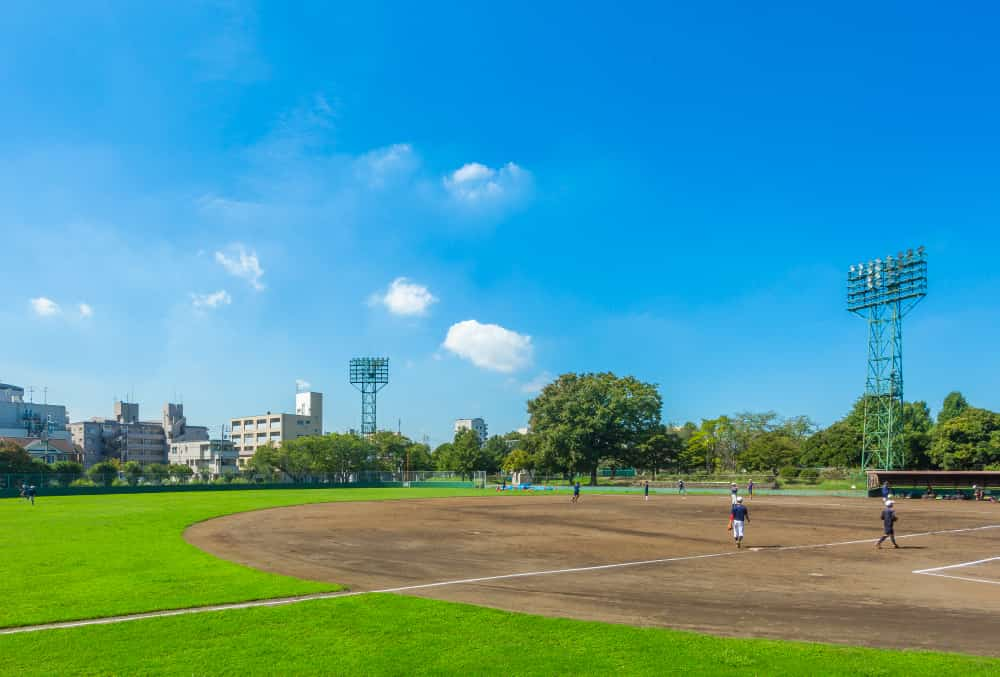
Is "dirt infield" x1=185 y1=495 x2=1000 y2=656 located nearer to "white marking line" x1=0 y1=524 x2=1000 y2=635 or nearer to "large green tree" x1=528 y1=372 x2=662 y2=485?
"white marking line" x1=0 y1=524 x2=1000 y2=635

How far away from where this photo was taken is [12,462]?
8750cm

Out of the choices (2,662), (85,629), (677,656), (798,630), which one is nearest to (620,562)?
(798,630)

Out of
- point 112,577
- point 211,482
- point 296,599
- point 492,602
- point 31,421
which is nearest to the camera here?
point 296,599

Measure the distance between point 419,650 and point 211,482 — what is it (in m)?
81.4

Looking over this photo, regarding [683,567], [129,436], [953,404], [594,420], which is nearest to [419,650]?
[683,567]

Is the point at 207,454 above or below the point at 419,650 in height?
below

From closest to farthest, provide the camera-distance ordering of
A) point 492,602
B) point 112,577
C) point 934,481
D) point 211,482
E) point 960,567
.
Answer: point 492,602 → point 112,577 → point 960,567 → point 934,481 → point 211,482

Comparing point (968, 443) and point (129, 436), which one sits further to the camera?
point (129, 436)

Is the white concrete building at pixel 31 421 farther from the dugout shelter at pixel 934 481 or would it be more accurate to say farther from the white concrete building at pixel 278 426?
the dugout shelter at pixel 934 481

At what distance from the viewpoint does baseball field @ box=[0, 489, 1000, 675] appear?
9836mm

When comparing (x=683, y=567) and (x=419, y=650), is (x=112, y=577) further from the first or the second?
(x=683, y=567)

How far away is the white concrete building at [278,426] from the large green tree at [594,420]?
8965 cm

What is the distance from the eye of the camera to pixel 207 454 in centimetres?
15750

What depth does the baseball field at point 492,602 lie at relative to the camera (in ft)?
32.3
